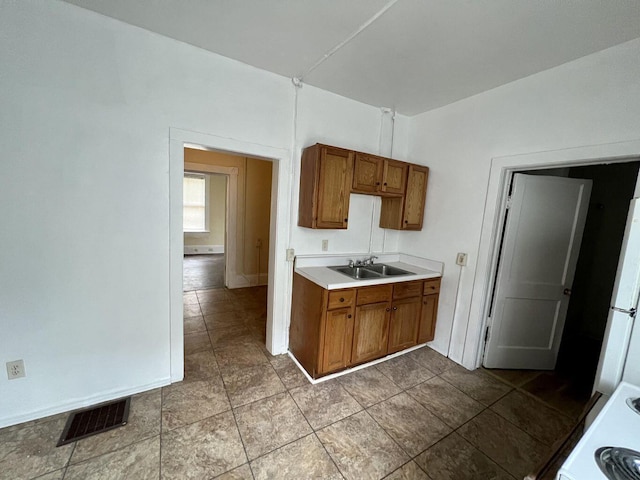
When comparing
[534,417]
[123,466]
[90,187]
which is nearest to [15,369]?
[123,466]

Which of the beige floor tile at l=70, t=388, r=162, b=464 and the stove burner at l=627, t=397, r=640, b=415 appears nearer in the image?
the stove burner at l=627, t=397, r=640, b=415

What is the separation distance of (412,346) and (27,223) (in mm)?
3295

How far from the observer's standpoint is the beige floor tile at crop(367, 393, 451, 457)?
5.55ft

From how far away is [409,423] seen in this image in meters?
1.85

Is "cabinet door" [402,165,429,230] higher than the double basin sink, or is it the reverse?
"cabinet door" [402,165,429,230]

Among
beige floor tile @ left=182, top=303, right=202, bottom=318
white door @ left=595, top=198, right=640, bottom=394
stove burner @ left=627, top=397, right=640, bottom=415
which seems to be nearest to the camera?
stove burner @ left=627, top=397, right=640, bottom=415

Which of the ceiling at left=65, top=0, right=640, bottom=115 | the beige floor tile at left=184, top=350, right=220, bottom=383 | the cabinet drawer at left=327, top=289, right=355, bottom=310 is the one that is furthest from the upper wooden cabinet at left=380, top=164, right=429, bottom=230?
the beige floor tile at left=184, top=350, right=220, bottom=383

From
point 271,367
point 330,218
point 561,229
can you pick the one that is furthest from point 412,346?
point 561,229

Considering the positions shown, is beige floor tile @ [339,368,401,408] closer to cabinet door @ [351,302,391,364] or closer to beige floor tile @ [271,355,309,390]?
cabinet door @ [351,302,391,364]

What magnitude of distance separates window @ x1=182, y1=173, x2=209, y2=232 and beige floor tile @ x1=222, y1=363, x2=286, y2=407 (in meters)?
6.03

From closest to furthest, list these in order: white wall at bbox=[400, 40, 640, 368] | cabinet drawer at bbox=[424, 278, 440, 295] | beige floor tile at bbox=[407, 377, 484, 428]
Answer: white wall at bbox=[400, 40, 640, 368] → beige floor tile at bbox=[407, 377, 484, 428] → cabinet drawer at bbox=[424, 278, 440, 295]

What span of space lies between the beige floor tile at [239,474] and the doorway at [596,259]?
3.24m

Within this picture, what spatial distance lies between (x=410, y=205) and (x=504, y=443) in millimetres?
2106

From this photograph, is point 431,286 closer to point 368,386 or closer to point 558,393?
point 368,386
